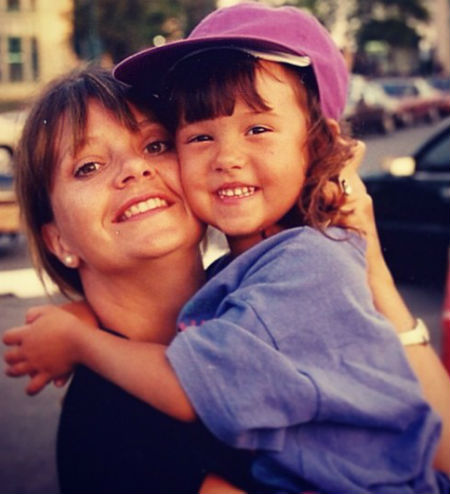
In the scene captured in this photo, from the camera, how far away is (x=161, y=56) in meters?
1.48

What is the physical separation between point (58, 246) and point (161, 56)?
442 mm

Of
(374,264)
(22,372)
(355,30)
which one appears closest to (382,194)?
(374,264)

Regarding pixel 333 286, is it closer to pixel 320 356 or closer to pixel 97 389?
pixel 320 356

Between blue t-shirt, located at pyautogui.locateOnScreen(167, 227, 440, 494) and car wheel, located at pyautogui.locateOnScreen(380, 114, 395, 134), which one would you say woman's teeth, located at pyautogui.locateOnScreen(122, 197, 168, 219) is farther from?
car wheel, located at pyautogui.locateOnScreen(380, 114, 395, 134)

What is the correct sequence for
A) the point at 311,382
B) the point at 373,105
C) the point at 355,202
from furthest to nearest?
the point at 373,105, the point at 355,202, the point at 311,382

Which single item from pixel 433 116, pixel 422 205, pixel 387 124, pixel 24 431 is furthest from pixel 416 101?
pixel 24 431

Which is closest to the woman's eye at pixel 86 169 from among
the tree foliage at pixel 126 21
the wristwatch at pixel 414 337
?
the wristwatch at pixel 414 337

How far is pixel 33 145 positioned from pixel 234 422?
68 cm

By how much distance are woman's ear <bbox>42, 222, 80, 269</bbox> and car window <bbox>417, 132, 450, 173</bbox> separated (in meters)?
3.93

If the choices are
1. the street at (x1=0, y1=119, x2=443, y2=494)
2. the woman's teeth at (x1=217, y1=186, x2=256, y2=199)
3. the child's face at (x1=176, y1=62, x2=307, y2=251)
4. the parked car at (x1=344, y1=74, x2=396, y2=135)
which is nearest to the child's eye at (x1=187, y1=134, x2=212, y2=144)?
the child's face at (x1=176, y1=62, x2=307, y2=251)

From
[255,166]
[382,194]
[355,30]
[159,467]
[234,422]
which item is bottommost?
[355,30]

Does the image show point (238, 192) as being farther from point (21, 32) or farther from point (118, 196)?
point (21, 32)

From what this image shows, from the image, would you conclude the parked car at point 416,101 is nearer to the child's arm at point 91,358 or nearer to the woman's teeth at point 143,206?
the woman's teeth at point 143,206

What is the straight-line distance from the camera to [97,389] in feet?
4.59
